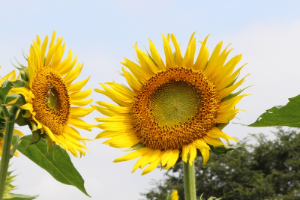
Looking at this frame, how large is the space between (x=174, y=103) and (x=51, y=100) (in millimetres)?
903

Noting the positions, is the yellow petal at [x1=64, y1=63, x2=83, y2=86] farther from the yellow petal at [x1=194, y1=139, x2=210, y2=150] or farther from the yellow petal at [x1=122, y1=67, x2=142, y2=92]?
the yellow petal at [x1=194, y1=139, x2=210, y2=150]

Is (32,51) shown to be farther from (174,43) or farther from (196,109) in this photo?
(196,109)

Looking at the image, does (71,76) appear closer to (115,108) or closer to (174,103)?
(115,108)

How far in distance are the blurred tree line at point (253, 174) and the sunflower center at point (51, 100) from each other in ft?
88.3

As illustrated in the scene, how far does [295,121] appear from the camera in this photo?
238cm

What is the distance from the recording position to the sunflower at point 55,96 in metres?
3.04

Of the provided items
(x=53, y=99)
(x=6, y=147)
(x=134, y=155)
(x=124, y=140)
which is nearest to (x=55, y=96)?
(x=53, y=99)

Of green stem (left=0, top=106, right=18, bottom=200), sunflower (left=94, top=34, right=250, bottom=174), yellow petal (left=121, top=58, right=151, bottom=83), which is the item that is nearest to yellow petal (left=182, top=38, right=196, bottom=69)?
sunflower (left=94, top=34, right=250, bottom=174)

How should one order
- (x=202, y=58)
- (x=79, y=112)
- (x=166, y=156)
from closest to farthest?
(x=166, y=156) < (x=202, y=58) < (x=79, y=112)

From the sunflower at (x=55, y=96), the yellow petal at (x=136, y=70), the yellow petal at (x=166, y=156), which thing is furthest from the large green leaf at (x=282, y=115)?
the sunflower at (x=55, y=96)

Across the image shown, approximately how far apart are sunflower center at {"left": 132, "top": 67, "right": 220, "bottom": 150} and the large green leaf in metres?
0.51

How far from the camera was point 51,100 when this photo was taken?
11.0 ft

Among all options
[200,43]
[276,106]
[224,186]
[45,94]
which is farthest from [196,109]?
[224,186]

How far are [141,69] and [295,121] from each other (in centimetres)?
107
